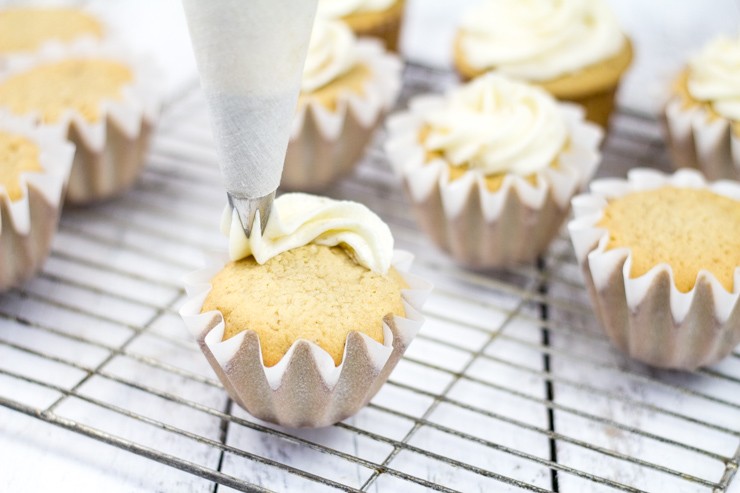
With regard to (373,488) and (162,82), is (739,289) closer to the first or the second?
(373,488)

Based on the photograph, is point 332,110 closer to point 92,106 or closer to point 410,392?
point 92,106

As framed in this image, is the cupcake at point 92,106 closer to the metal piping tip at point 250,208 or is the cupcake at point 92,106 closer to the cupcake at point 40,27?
the cupcake at point 40,27

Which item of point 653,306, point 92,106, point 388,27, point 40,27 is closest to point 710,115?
point 653,306

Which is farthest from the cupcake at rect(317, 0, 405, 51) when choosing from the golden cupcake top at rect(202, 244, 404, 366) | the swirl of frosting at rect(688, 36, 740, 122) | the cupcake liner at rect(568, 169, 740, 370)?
the golden cupcake top at rect(202, 244, 404, 366)

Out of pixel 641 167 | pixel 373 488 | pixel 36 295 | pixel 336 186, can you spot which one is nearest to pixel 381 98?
pixel 336 186

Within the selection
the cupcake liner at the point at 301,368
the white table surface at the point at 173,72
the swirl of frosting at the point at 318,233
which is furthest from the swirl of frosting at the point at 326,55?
the cupcake liner at the point at 301,368
